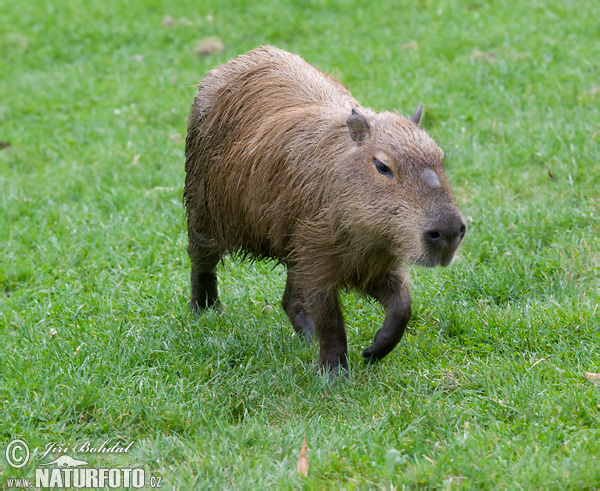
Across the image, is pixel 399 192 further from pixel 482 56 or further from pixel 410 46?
pixel 410 46

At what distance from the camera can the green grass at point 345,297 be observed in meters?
3.61

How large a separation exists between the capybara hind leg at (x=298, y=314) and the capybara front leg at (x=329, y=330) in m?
0.44

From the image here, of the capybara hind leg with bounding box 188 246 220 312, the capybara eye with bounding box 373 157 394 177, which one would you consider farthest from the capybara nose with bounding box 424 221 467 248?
the capybara hind leg with bounding box 188 246 220 312

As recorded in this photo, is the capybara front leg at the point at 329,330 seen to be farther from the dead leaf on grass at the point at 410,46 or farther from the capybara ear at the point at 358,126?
the dead leaf on grass at the point at 410,46

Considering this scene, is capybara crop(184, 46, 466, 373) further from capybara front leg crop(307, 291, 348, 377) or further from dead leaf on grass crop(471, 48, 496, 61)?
dead leaf on grass crop(471, 48, 496, 61)

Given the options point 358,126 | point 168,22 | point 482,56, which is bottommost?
point 168,22

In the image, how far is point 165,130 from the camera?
8.34m

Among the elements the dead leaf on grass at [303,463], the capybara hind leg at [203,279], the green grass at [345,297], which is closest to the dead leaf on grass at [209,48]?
the green grass at [345,297]

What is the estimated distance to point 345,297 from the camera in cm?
534

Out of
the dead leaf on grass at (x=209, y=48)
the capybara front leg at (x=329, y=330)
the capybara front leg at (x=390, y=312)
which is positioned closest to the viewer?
the capybara front leg at (x=390, y=312)

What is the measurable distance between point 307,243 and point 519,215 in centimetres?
223

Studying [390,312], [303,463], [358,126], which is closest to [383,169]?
[358,126]

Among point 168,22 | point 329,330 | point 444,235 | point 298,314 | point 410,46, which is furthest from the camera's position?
point 168,22

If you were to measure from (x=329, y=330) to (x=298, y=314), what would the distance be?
71cm
